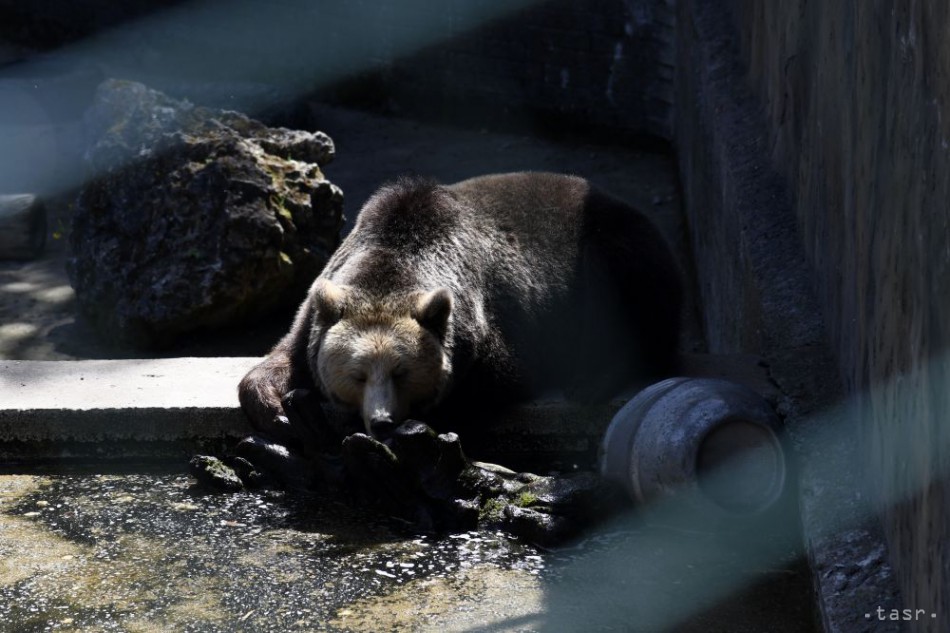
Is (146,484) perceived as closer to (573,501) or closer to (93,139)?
(573,501)

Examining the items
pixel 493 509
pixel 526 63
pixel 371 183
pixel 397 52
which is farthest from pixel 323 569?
pixel 397 52

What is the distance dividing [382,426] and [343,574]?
0.75 meters

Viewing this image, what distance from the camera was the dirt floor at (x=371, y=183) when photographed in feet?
23.9

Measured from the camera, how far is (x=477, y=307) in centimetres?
509

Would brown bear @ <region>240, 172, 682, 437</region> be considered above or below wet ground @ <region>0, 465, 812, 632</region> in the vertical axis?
above

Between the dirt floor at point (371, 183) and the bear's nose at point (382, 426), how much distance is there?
297cm

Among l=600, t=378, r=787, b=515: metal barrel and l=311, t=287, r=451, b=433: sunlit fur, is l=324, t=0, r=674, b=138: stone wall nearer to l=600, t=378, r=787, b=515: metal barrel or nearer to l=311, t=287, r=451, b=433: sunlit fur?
l=311, t=287, r=451, b=433: sunlit fur

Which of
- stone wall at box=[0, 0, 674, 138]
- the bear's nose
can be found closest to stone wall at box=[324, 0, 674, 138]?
stone wall at box=[0, 0, 674, 138]

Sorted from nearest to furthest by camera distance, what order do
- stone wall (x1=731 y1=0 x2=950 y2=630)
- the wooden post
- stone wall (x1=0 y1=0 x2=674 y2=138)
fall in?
stone wall (x1=731 y1=0 x2=950 y2=630)
the wooden post
stone wall (x1=0 y1=0 x2=674 y2=138)

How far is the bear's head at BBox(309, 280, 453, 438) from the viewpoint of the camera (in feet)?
15.1

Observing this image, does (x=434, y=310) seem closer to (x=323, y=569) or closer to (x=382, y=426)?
(x=382, y=426)

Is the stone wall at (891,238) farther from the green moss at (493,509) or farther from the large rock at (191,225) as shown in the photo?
the large rock at (191,225)

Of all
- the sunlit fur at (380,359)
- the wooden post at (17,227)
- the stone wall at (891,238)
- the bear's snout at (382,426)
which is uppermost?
the stone wall at (891,238)

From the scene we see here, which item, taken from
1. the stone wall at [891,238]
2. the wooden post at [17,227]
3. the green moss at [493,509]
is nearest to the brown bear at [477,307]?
the green moss at [493,509]
